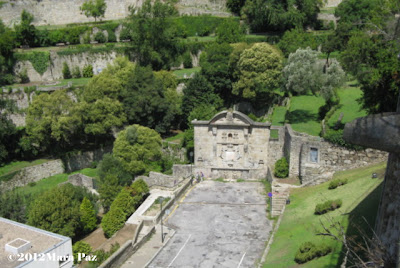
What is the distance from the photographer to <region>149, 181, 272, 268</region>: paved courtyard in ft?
65.6

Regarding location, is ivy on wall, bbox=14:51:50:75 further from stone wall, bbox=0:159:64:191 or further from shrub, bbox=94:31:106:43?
stone wall, bbox=0:159:64:191

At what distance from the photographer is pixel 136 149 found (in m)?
35.4

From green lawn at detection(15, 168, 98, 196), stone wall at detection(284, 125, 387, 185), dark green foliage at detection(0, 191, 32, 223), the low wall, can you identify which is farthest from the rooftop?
stone wall at detection(284, 125, 387, 185)

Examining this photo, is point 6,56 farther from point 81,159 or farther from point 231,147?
point 231,147

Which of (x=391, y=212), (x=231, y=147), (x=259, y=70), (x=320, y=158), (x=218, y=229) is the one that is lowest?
(x=218, y=229)

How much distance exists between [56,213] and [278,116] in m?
22.0

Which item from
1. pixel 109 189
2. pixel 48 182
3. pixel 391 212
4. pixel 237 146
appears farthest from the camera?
pixel 48 182

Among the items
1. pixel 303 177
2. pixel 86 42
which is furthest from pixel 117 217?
pixel 86 42

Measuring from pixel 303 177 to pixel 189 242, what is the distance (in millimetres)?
9806

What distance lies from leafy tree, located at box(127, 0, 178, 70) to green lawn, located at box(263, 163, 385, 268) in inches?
1207

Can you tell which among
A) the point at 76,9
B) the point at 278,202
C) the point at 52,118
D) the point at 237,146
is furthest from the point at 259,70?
the point at 76,9

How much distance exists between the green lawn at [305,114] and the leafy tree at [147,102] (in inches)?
469

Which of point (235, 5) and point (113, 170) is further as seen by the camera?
point (235, 5)

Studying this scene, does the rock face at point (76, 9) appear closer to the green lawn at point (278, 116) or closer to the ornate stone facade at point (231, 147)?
the green lawn at point (278, 116)
